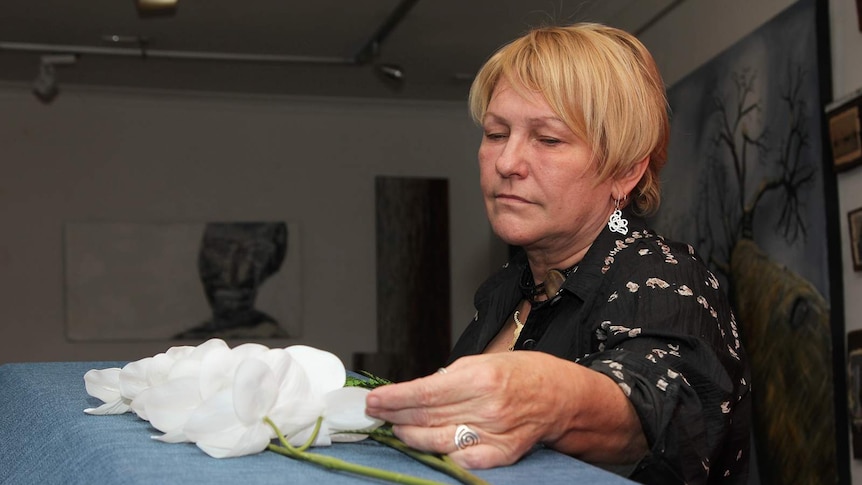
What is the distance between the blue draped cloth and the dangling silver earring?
0.53m

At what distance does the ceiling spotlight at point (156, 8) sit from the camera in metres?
5.47

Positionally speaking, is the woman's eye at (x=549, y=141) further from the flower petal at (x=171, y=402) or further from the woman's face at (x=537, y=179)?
the flower petal at (x=171, y=402)

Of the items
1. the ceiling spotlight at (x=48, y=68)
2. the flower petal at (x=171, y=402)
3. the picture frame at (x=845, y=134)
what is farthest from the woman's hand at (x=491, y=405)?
the ceiling spotlight at (x=48, y=68)

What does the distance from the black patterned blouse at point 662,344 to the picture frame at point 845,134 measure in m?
2.52

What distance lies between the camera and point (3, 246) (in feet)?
26.5

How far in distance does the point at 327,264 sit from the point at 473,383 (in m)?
8.04

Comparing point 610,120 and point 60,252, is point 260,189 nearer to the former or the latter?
point 60,252

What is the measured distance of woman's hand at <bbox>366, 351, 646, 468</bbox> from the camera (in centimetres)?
72

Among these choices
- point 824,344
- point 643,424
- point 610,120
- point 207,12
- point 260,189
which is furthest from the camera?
point 260,189

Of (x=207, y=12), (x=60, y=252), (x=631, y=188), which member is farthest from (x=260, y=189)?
(x=631, y=188)

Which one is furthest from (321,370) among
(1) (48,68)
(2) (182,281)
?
(2) (182,281)

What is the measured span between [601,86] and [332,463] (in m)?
0.72

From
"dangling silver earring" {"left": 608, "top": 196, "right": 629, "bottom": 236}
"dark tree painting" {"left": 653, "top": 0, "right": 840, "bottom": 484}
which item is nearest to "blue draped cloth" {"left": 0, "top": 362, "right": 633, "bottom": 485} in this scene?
"dangling silver earring" {"left": 608, "top": 196, "right": 629, "bottom": 236}

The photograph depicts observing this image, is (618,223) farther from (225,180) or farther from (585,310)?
(225,180)
